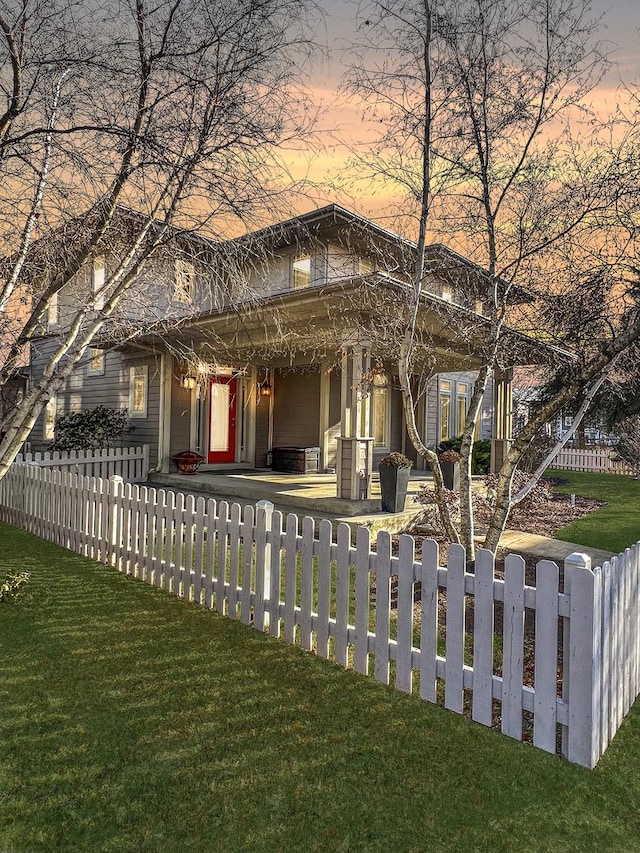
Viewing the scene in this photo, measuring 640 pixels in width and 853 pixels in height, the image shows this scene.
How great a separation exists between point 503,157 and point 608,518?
741cm

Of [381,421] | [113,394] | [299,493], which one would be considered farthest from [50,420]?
[299,493]

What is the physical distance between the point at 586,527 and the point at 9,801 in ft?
29.8

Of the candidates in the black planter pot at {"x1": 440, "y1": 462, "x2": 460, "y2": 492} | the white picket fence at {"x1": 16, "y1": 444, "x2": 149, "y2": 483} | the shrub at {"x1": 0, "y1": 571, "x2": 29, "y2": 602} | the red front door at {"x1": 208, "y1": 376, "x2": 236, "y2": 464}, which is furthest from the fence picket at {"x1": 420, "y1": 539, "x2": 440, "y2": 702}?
the red front door at {"x1": 208, "y1": 376, "x2": 236, "y2": 464}

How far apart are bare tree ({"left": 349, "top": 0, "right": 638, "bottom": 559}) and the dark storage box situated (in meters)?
7.41

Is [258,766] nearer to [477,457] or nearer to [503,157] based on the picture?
[503,157]

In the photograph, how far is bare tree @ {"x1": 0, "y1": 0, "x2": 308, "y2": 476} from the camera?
11.5ft

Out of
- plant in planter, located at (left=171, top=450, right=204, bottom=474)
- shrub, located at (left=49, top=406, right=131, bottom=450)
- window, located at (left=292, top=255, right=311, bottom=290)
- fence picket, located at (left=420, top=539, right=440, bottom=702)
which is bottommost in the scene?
fence picket, located at (left=420, top=539, right=440, bottom=702)

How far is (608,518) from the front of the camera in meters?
10.0

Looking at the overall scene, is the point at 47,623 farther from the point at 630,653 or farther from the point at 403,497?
the point at 403,497

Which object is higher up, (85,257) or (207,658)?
(85,257)

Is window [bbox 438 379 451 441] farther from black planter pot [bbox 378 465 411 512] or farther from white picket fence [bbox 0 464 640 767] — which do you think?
white picket fence [bbox 0 464 640 767]

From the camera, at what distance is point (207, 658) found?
12.7ft

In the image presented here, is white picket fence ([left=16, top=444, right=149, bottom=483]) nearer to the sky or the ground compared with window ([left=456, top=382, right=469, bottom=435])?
nearer to the ground

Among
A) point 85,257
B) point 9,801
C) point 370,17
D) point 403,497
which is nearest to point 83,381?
point 403,497
